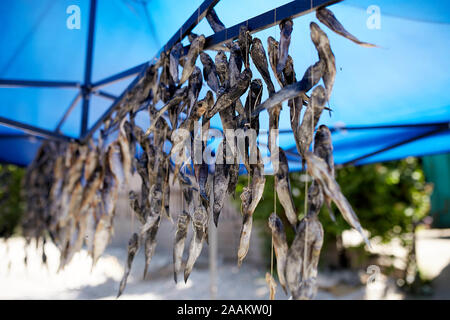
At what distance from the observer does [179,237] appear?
3.19ft

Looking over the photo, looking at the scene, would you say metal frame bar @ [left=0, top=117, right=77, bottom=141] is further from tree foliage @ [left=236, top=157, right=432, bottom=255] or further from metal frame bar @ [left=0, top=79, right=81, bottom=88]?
tree foliage @ [left=236, top=157, right=432, bottom=255]

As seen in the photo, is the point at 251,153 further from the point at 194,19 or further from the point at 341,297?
the point at 341,297

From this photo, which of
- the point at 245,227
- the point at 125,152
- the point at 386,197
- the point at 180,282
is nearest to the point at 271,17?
the point at 245,227

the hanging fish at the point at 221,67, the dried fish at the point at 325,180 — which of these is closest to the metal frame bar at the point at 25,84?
the hanging fish at the point at 221,67

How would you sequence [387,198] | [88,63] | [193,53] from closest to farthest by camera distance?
[193,53], [88,63], [387,198]

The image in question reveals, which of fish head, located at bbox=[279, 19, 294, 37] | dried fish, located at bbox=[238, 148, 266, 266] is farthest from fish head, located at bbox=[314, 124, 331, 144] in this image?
fish head, located at bbox=[279, 19, 294, 37]

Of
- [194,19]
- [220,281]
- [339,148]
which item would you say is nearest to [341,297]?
[220,281]

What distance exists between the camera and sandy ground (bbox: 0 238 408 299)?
3883 mm

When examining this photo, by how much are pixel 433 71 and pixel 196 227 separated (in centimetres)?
130

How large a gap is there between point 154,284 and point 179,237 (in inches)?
151

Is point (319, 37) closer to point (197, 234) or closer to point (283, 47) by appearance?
point (283, 47)

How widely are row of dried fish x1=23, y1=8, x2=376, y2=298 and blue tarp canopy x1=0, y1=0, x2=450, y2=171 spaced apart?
270 millimetres

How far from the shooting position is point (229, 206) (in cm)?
576

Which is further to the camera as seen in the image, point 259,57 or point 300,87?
point 259,57
